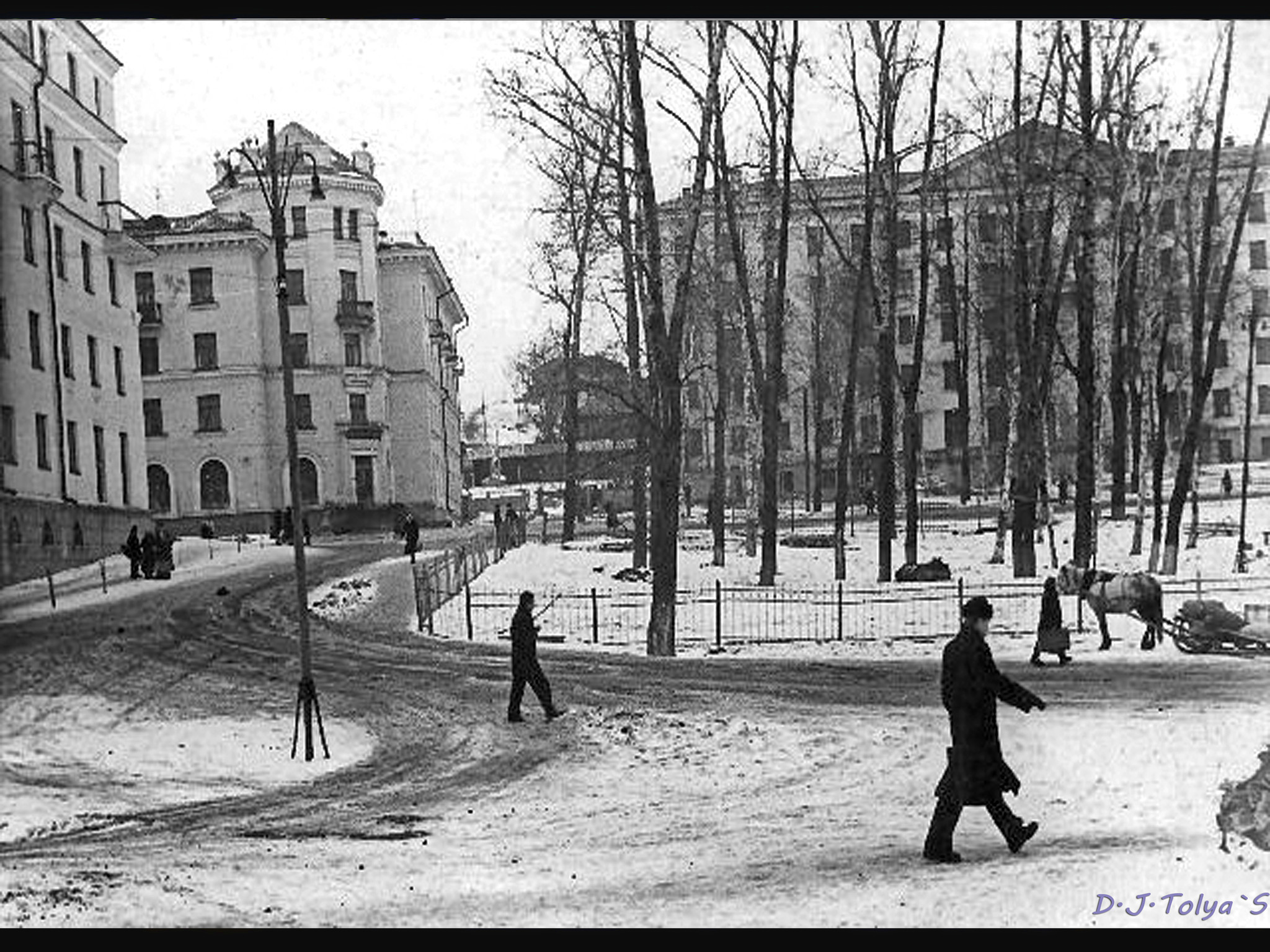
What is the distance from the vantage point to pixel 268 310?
6.10 metres

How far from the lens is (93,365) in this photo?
605cm

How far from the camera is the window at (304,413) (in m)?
6.04

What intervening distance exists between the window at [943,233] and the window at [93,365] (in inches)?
154

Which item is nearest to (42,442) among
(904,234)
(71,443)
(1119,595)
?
(71,443)

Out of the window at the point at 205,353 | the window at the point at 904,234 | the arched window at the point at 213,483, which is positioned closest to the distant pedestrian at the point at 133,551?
the arched window at the point at 213,483

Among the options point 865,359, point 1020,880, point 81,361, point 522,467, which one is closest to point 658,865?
point 1020,880

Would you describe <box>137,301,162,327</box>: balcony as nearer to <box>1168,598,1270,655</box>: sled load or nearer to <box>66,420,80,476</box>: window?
<box>66,420,80,476</box>: window

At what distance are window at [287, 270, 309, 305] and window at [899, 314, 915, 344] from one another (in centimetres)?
282

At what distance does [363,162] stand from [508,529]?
198 cm

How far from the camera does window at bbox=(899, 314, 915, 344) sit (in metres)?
6.56

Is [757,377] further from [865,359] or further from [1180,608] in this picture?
[1180,608]

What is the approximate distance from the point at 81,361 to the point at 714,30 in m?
3.95

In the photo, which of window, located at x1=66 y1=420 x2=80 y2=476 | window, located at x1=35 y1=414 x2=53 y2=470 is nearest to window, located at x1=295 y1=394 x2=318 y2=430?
window, located at x1=66 y1=420 x2=80 y2=476

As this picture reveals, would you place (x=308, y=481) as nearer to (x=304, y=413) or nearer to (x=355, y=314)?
(x=304, y=413)
